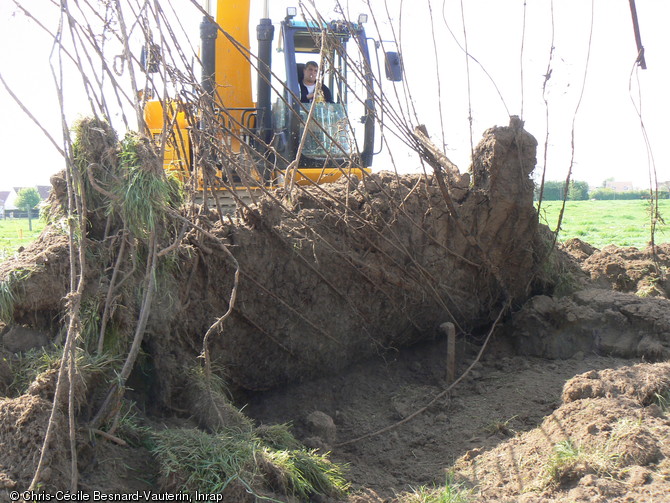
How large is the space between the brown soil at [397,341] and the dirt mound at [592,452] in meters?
0.01

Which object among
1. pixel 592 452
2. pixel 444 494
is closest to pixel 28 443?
pixel 444 494

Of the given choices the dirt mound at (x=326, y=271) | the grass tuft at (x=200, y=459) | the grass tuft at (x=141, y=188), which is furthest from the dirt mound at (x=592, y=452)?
the grass tuft at (x=141, y=188)

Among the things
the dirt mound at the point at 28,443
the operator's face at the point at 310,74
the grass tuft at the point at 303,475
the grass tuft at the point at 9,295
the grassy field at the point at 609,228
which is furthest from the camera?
the grassy field at the point at 609,228

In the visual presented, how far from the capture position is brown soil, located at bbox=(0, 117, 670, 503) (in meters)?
2.79

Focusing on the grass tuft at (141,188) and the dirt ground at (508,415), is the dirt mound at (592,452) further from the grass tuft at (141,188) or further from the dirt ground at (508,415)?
the grass tuft at (141,188)

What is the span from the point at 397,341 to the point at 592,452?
208 cm

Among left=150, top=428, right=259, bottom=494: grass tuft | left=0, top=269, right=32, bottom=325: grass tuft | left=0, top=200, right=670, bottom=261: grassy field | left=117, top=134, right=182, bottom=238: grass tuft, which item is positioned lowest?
left=150, top=428, right=259, bottom=494: grass tuft

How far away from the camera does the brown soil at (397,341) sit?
110 inches

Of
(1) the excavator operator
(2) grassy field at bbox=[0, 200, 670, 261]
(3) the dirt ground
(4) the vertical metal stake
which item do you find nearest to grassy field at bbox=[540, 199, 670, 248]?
(2) grassy field at bbox=[0, 200, 670, 261]

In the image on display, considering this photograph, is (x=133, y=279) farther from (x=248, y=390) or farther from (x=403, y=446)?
(x=403, y=446)

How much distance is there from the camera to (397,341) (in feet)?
A: 15.8

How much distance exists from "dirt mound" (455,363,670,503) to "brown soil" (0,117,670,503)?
0.04 ft

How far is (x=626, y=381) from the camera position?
11.2 feet

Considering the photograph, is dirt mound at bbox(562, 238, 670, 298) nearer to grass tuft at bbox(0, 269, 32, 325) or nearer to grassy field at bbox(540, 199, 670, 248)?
grassy field at bbox(540, 199, 670, 248)
